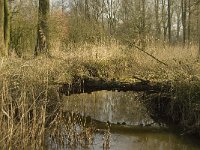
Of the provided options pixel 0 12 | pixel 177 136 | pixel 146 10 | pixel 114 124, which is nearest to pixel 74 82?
pixel 114 124

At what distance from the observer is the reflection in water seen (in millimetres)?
8078

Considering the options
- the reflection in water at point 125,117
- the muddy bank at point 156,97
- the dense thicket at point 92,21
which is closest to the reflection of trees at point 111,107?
the reflection in water at point 125,117

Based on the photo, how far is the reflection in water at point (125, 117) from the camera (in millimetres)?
8078

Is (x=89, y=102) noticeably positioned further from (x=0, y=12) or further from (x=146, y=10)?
(x=146, y=10)

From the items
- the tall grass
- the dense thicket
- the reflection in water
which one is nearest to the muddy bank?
the tall grass

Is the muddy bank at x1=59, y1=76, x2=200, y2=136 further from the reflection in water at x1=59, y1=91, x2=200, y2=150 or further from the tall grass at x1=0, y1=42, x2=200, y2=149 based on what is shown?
the reflection in water at x1=59, y1=91, x2=200, y2=150

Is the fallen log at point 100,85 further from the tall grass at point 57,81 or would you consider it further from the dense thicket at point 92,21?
the dense thicket at point 92,21

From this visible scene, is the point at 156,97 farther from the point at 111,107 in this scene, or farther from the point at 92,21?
the point at 92,21

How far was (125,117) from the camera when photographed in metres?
10.7

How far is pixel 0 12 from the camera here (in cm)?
1348

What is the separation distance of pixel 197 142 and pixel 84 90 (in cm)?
331

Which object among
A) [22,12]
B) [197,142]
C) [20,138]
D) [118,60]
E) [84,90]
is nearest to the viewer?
[20,138]

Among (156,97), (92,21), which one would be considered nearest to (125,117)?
(156,97)

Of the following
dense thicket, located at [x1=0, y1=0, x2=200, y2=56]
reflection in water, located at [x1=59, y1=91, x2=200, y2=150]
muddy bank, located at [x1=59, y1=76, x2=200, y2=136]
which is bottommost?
reflection in water, located at [x1=59, y1=91, x2=200, y2=150]
